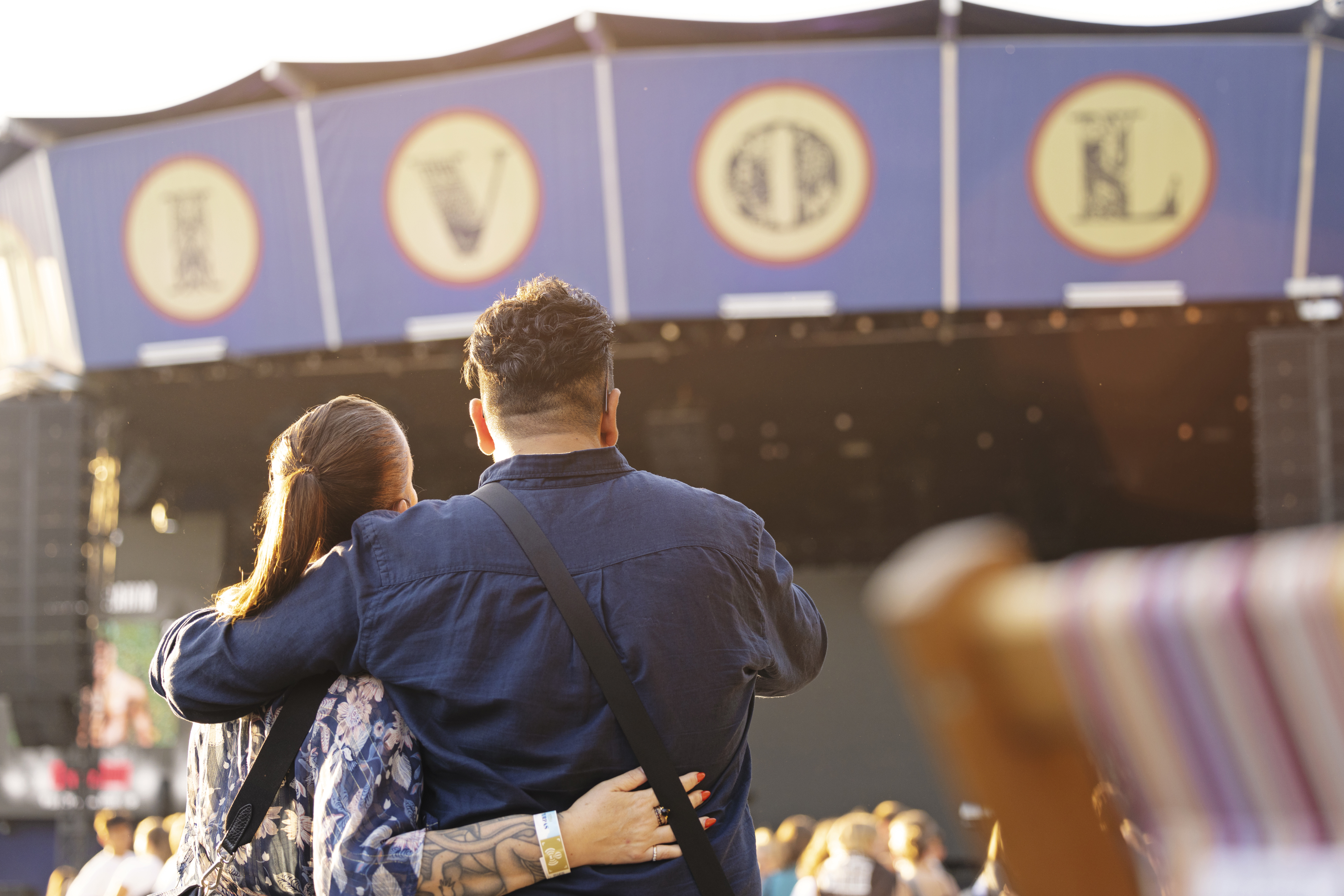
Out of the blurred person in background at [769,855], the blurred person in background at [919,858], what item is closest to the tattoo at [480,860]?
the blurred person in background at [919,858]

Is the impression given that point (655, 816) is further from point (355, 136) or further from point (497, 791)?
point (355, 136)

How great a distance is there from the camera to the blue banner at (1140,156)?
7145 mm

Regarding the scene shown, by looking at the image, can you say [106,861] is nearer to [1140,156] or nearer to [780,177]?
[780,177]

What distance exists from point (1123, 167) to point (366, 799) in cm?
737

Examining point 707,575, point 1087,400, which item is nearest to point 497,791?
point 707,575

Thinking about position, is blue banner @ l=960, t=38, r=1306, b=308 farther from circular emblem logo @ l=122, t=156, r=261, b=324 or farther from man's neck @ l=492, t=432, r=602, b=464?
man's neck @ l=492, t=432, r=602, b=464

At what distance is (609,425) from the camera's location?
1.42m

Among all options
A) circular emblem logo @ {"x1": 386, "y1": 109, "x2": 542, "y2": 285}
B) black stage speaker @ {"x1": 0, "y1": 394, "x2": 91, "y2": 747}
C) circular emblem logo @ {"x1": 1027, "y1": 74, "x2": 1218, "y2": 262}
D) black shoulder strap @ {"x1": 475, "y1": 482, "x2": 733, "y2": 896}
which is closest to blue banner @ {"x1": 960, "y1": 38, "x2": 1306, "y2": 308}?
circular emblem logo @ {"x1": 1027, "y1": 74, "x2": 1218, "y2": 262}

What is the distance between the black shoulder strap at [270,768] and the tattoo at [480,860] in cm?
20

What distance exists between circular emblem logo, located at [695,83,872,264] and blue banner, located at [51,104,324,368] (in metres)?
3.32

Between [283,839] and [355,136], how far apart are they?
24.5 ft

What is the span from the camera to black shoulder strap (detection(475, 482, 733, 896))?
124 centimetres

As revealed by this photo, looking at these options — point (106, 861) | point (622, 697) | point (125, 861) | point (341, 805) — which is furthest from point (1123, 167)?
point (106, 861)

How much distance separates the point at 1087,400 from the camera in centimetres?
1059
